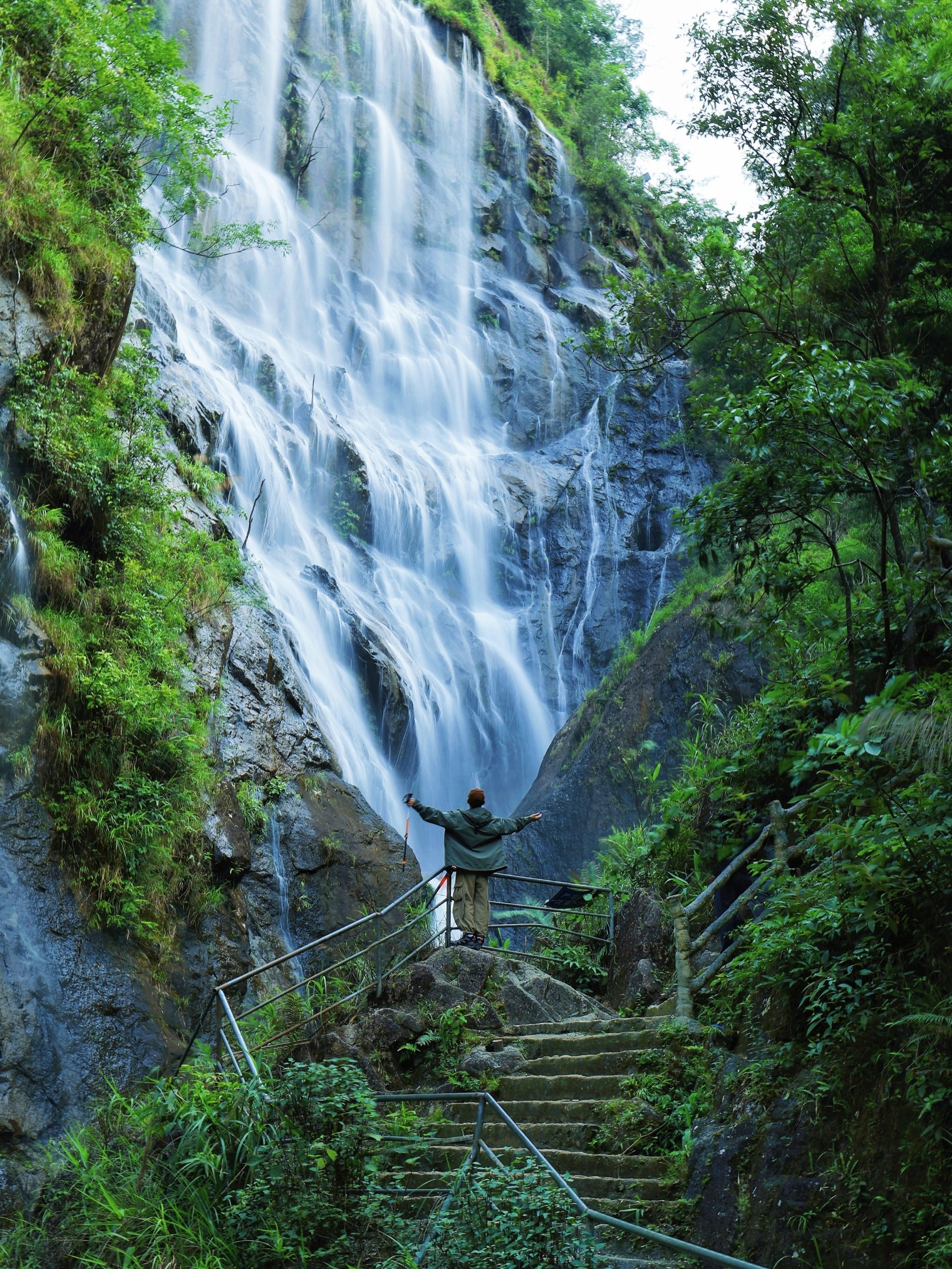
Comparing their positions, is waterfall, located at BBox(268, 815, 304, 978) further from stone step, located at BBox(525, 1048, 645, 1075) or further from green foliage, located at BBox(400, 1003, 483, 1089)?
stone step, located at BBox(525, 1048, 645, 1075)

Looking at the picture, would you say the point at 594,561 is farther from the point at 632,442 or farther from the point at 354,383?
the point at 354,383

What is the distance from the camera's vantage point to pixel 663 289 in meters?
10.2

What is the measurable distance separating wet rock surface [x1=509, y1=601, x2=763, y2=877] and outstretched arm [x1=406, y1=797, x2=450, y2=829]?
6851 mm

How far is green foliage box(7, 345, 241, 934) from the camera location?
8.73 metres

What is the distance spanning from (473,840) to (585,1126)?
12.0ft

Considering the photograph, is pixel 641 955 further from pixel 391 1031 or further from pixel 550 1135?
pixel 550 1135

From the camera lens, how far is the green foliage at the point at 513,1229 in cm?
430

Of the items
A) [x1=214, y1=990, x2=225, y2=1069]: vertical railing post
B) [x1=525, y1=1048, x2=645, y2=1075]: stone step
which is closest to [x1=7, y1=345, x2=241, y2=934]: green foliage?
[x1=214, y1=990, x2=225, y2=1069]: vertical railing post

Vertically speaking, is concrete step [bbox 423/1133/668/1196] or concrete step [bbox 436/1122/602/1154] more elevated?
concrete step [bbox 436/1122/602/1154]

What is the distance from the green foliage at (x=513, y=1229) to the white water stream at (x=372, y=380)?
10573mm

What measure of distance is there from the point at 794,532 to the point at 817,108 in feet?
18.9

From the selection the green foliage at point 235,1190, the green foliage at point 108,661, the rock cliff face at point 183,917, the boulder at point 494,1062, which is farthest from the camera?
the green foliage at point 108,661

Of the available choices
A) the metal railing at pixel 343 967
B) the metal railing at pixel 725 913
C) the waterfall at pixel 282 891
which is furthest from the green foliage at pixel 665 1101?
the waterfall at pixel 282 891

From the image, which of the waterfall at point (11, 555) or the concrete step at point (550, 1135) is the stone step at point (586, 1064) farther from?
the waterfall at point (11, 555)
